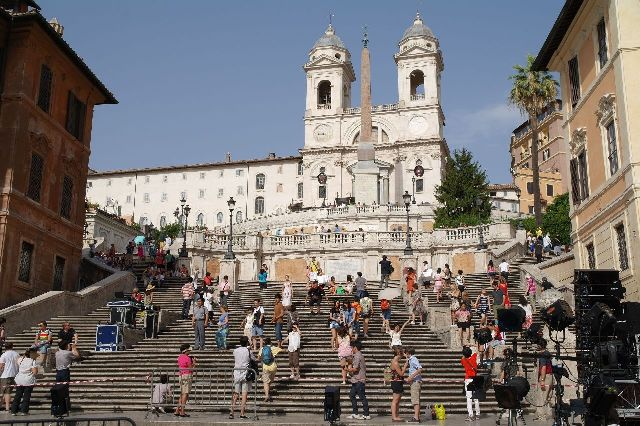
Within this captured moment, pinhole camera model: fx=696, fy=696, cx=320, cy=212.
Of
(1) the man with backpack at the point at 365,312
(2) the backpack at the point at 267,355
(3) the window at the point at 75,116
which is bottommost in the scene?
(2) the backpack at the point at 267,355

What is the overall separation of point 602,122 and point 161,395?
52.2 ft

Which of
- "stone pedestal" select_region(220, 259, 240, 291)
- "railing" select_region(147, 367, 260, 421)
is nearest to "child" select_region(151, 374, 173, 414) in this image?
"railing" select_region(147, 367, 260, 421)

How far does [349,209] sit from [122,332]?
46.9m

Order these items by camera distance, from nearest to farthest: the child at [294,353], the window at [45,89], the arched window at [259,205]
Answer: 1. the child at [294,353]
2. the window at [45,89]
3. the arched window at [259,205]

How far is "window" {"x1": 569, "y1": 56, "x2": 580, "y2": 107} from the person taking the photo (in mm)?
25266

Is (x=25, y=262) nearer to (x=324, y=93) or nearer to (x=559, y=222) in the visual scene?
(x=559, y=222)

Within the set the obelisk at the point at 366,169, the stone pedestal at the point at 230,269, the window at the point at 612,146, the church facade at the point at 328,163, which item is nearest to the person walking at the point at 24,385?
the window at the point at 612,146

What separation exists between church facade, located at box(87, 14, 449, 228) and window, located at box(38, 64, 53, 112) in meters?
51.7

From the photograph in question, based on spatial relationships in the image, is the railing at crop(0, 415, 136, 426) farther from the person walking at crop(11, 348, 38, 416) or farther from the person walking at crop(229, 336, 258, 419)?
the person walking at crop(11, 348, 38, 416)

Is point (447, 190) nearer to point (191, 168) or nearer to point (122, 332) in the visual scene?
point (122, 332)

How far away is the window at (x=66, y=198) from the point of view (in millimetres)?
31303

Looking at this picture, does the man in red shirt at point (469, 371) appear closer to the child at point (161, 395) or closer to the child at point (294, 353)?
the child at point (294, 353)

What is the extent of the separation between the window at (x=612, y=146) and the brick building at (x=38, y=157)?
846 inches

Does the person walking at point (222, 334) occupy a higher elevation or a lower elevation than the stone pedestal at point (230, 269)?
lower
